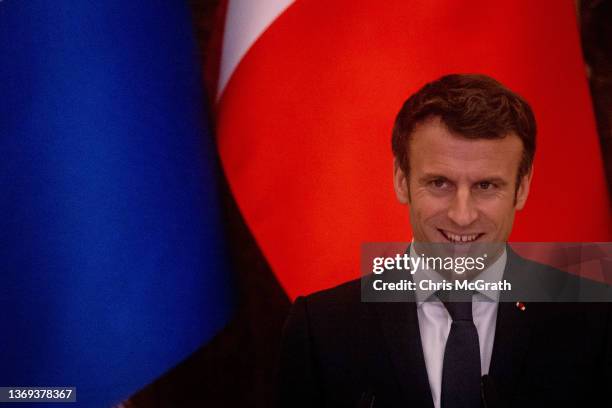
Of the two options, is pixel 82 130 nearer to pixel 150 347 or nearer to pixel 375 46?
pixel 150 347

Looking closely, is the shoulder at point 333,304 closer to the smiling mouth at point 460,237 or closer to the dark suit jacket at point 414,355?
the dark suit jacket at point 414,355

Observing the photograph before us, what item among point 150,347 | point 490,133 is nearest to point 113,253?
point 150,347

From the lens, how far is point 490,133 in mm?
815

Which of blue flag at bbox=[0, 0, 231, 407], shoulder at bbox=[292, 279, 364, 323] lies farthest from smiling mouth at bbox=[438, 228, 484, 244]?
blue flag at bbox=[0, 0, 231, 407]

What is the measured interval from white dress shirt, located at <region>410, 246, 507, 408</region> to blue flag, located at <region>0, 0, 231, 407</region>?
1.44 feet

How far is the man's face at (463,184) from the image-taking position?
83 centimetres

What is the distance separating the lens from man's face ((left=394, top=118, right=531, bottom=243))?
0.83 metres

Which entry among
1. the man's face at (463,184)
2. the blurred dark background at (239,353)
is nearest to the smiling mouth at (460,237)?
the man's face at (463,184)

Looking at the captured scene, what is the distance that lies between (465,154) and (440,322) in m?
0.19

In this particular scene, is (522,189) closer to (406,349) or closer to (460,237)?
(460,237)

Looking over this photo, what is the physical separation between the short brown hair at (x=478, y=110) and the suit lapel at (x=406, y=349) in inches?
8.2

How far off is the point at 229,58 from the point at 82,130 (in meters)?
0.26

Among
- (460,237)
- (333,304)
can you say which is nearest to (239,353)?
(333,304)

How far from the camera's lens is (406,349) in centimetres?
81
